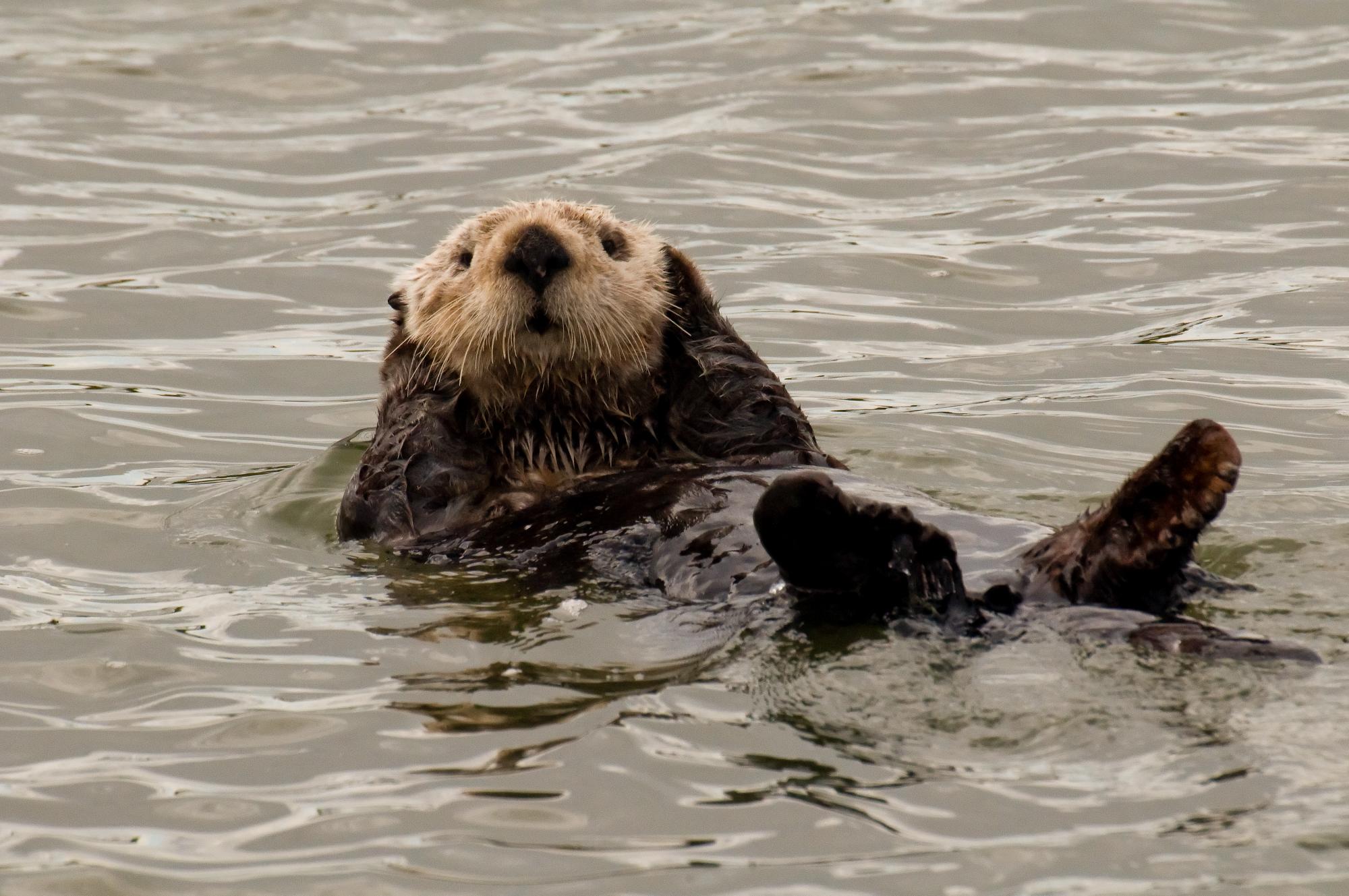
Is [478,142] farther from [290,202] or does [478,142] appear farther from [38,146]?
[38,146]

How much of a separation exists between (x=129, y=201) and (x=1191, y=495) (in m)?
7.95

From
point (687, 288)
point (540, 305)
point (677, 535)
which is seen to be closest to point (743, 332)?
point (687, 288)

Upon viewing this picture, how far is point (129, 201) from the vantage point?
33.8 feet

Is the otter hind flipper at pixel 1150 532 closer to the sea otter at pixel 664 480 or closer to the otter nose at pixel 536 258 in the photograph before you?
the sea otter at pixel 664 480

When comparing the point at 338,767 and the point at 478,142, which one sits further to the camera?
the point at 478,142

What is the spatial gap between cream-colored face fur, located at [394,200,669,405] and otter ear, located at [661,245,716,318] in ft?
0.13

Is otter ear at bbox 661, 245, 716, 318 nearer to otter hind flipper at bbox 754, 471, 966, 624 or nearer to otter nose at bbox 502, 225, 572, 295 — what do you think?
otter nose at bbox 502, 225, 572, 295

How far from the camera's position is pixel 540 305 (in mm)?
5035

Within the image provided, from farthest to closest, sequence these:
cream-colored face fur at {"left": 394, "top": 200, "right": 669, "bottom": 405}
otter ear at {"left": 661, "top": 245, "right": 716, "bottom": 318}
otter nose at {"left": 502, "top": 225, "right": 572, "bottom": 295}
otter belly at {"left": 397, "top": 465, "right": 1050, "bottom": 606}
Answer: otter ear at {"left": 661, "top": 245, "right": 716, "bottom": 318} → cream-colored face fur at {"left": 394, "top": 200, "right": 669, "bottom": 405} → otter nose at {"left": 502, "top": 225, "right": 572, "bottom": 295} → otter belly at {"left": 397, "top": 465, "right": 1050, "bottom": 606}

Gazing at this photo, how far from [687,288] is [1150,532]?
6.89 feet

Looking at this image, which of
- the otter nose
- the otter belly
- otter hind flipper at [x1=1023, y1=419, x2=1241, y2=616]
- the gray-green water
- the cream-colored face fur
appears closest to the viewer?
the gray-green water

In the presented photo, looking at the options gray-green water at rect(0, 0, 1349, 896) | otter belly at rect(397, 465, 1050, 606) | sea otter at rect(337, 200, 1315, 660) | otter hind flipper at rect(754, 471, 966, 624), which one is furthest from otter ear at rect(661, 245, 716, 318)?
otter hind flipper at rect(754, 471, 966, 624)

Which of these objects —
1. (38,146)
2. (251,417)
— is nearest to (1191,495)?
(251,417)

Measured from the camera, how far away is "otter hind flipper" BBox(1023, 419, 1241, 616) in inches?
150
